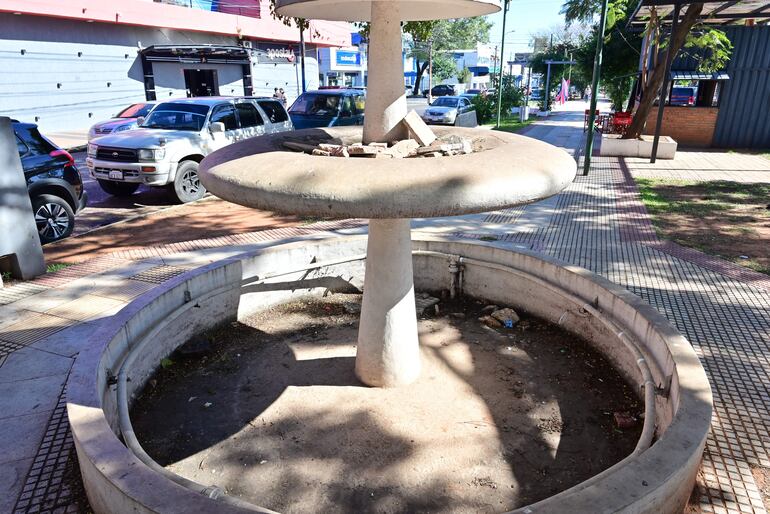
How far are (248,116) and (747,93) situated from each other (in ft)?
55.5

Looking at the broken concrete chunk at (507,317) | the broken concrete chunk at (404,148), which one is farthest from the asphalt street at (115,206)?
the broken concrete chunk at (404,148)

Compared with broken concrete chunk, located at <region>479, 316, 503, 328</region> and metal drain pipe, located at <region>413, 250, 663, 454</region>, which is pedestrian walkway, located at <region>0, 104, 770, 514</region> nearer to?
metal drain pipe, located at <region>413, 250, 663, 454</region>

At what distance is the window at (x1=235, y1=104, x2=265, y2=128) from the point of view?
1186 cm

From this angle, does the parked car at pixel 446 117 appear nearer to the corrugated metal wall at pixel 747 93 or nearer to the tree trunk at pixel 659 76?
the tree trunk at pixel 659 76

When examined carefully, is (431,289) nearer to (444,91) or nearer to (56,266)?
(56,266)

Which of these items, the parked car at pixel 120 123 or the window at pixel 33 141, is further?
the parked car at pixel 120 123

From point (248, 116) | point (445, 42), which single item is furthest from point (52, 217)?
point (445, 42)

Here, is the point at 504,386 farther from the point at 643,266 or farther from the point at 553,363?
the point at 643,266

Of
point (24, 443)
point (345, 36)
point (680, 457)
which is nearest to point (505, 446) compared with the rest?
point (680, 457)

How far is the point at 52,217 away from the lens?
8.22 metres

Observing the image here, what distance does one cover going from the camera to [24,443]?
364 centimetres

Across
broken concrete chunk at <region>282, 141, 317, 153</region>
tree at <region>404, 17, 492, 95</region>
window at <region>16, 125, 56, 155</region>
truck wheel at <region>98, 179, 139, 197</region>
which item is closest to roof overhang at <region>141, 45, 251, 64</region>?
truck wheel at <region>98, 179, 139, 197</region>

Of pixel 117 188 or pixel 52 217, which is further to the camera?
pixel 117 188

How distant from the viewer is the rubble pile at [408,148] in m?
3.57
